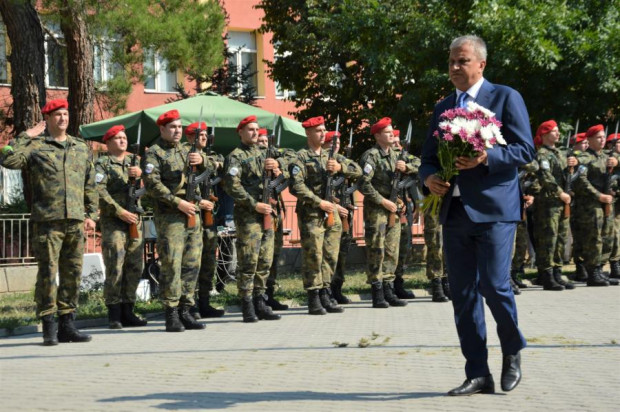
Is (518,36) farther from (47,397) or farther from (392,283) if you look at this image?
(47,397)

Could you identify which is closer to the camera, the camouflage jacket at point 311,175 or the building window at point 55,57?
the camouflage jacket at point 311,175

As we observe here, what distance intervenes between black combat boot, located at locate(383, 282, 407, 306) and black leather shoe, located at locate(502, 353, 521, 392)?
645cm

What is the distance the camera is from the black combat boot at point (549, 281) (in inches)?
579

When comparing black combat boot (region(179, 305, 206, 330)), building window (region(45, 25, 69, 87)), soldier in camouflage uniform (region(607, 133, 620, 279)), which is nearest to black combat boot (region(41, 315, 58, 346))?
black combat boot (region(179, 305, 206, 330))

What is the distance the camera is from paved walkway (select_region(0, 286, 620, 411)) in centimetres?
632

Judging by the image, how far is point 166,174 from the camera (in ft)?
35.7

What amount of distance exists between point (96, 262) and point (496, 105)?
962cm

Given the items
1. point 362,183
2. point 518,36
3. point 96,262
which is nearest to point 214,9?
point 518,36

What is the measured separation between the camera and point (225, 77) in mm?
25422

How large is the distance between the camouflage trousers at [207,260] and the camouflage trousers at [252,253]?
66 centimetres

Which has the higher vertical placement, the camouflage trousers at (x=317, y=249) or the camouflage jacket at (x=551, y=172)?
the camouflage jacket at (x=551, y=172)

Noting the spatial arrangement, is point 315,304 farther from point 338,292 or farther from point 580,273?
point 580,273

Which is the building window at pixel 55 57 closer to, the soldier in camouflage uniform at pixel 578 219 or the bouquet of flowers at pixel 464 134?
the soldier in camouflage uniform at pixel 578 219

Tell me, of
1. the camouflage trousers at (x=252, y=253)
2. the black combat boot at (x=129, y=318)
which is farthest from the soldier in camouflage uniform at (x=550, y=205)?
the black combat boot at (x=129, y=318)
